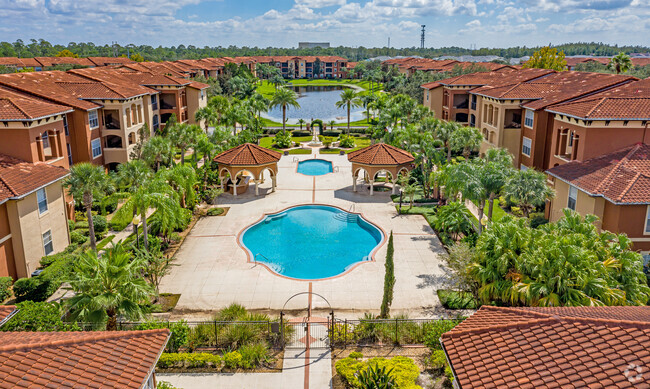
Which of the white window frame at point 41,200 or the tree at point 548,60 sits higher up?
the tree at point 548,60

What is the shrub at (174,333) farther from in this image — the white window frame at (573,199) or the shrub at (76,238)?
the white window frame at (573,199)

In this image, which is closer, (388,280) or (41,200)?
(388,280)

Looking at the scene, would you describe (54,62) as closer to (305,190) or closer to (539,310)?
(305,190)

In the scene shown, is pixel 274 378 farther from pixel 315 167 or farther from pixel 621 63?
pixel 621 63

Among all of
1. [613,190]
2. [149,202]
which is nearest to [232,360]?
[149,202]

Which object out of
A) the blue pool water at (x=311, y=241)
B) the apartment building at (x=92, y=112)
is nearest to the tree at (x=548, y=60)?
the blue pool water at (x=311, y=241)

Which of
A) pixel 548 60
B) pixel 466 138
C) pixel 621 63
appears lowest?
pixel 466 138
